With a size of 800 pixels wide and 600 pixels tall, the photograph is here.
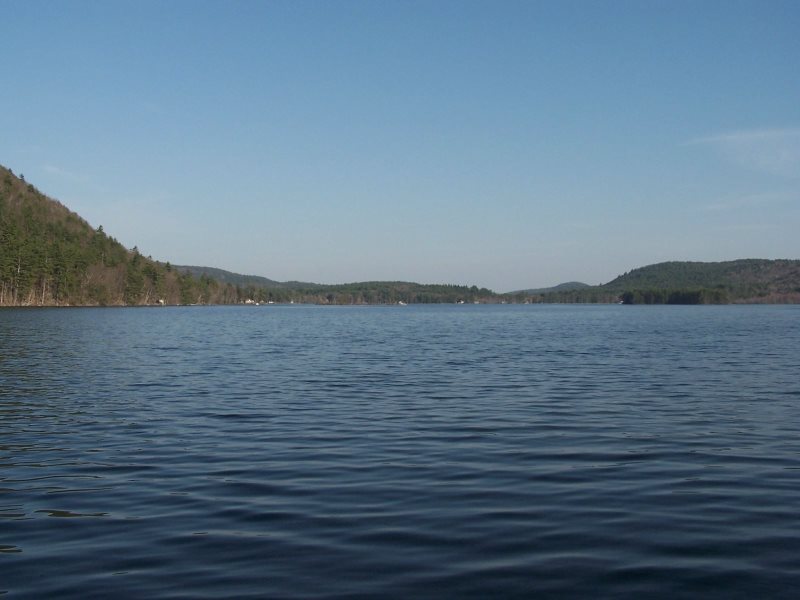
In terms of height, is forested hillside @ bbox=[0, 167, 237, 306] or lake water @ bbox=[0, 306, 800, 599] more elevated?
forested hillside @ bbox=[0, 167, 237, 306]

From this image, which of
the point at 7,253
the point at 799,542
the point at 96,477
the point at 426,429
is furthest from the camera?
the point at 7,253

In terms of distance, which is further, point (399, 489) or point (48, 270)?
point (48, 270)

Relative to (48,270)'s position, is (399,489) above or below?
below

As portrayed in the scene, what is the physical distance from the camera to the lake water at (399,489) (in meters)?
9.26

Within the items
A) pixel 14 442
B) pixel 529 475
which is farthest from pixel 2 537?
pixel 529 475

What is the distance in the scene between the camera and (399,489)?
13.7 metres

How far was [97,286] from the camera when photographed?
186 m

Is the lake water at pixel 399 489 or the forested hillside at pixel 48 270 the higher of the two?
the forested hillside at pixel 48 270

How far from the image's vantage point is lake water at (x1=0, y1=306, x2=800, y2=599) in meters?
9.26

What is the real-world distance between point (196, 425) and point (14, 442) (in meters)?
4.80

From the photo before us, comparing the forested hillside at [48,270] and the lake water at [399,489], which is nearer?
the lake water at [399,489]

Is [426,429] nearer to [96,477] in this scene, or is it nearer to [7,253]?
[96,477]

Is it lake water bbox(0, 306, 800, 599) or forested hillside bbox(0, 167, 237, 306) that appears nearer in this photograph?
lake water bbox(0, 306, 800, 599)

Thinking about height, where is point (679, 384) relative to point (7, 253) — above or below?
below
